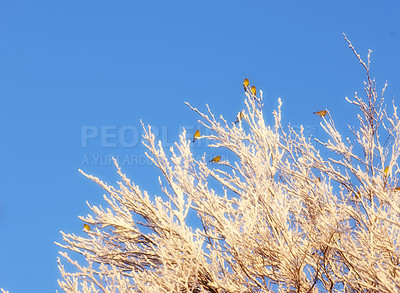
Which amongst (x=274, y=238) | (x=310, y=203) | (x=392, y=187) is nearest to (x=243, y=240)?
(x=274, y=238)

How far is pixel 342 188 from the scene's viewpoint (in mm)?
4922

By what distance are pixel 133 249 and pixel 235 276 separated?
4.28 feet

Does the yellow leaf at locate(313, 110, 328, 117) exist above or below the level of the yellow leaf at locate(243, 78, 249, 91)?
below

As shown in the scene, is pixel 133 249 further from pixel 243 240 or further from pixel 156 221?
pixel 243 240

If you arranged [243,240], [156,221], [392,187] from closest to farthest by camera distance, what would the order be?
[243,240] → [392,187] → [156,221]

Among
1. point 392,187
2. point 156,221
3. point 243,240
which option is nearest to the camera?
point 243,240

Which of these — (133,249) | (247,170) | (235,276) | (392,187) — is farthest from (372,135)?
(133,249)

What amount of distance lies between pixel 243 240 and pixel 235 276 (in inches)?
33.7

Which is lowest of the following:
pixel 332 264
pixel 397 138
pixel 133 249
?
pixel 332 264

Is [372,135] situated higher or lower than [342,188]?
higher

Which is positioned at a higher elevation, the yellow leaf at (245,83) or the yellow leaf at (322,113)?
the yellow leaf at (245,83)

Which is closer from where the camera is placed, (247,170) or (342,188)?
(247,170)

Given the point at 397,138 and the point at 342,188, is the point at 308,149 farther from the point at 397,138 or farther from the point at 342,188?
the point at 397,138

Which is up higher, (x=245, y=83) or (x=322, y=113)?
(x=245, y=83)
